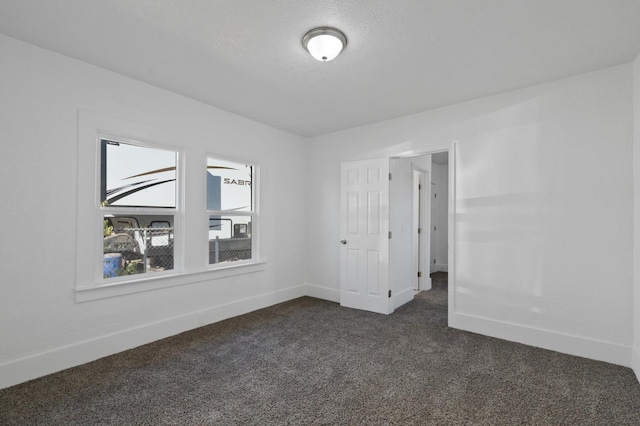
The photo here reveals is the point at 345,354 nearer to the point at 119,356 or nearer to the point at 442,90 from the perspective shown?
the point at 119,356

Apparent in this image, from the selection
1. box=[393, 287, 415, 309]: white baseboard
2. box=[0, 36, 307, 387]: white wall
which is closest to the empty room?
box=[0, 36, 307, 387]: white wall

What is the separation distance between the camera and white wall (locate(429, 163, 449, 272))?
739 centimetres

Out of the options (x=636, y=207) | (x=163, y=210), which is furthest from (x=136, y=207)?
(x=636, y=207)

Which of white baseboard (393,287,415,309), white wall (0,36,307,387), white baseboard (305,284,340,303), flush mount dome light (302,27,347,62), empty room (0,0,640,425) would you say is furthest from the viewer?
white baseboard (305,284,340,303)

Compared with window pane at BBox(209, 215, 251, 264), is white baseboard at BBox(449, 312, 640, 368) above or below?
below

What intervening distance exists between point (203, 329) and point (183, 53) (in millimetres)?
2881

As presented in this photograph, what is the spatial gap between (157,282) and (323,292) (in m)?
2.51

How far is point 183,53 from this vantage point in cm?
261

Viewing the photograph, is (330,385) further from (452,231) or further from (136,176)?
(136,176)

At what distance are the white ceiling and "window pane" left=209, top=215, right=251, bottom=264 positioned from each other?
1.60 m

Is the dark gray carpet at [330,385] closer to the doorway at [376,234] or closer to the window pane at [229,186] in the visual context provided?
the doorway at [376,234]

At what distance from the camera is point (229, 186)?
4.17m

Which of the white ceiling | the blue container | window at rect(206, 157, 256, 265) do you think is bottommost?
the blue container

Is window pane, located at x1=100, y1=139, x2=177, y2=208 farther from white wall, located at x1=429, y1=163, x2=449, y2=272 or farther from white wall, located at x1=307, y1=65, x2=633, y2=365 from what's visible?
white wall, located at x1=429, y1=163, x2=449, y2=272
